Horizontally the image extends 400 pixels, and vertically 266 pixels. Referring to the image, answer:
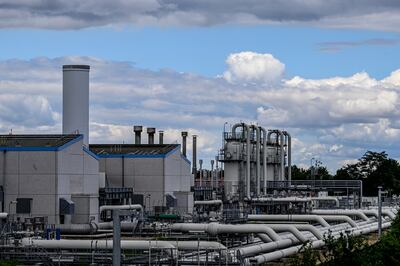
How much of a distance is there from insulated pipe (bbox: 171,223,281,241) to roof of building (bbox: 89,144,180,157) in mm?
24842

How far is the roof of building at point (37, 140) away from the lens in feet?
228

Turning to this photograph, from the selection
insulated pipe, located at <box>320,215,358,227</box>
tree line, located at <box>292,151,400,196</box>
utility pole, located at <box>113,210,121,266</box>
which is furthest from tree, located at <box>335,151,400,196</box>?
utility pole, located at <box>113,210,121,266</box>

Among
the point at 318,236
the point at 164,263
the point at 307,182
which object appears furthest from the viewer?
the point at 307,182

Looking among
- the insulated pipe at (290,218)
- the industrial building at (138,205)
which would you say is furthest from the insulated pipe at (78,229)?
the insulated pipe at (290,218)

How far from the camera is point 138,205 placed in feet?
260

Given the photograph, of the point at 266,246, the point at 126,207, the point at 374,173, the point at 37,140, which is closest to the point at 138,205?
the point at 126,207

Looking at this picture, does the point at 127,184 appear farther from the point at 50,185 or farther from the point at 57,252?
the point at 57,252

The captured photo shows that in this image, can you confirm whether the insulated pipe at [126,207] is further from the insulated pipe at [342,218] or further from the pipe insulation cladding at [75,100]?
the insulated pipe at [342,218]

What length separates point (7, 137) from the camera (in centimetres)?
7412

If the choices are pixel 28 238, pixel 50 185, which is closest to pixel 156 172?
pixel 50 185

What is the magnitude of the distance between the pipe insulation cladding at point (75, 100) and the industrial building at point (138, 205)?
0.08 m

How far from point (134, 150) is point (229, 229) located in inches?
1265

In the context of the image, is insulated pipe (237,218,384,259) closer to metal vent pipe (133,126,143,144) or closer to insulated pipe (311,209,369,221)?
insulated pipe (311,209,369,221)

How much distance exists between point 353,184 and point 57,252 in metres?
79.1
